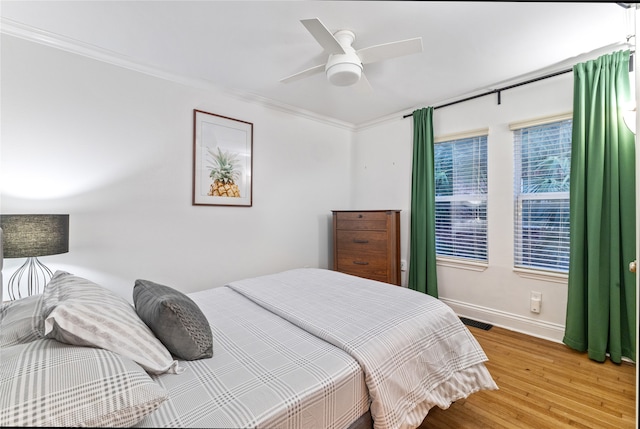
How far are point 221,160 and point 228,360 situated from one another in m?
2.10

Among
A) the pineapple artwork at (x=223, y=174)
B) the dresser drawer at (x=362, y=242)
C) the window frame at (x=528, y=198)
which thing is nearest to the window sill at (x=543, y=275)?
the window frame at (x=528, y=198)

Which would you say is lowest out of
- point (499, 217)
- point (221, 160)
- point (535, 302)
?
point (535, 302)

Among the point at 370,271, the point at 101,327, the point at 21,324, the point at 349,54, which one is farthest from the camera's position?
→ the point at 370,271

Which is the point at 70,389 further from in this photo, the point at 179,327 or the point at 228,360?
the point at 228,360

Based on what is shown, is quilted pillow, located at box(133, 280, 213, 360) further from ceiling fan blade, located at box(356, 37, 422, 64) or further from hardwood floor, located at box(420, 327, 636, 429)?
ceiling fan blade, located at box(356, 37, 422, 64)

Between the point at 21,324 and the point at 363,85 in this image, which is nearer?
the point at 21,324

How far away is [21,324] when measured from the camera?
1023mm

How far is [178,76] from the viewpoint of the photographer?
8.07 feet

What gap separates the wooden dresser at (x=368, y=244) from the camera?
303 centimetres

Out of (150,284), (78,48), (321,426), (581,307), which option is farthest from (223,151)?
(581,307)

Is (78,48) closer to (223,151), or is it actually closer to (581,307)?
(223,151)

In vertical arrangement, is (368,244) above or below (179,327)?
above

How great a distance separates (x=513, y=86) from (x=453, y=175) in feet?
3.15

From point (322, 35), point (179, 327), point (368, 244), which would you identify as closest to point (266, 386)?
point (179, 327)
